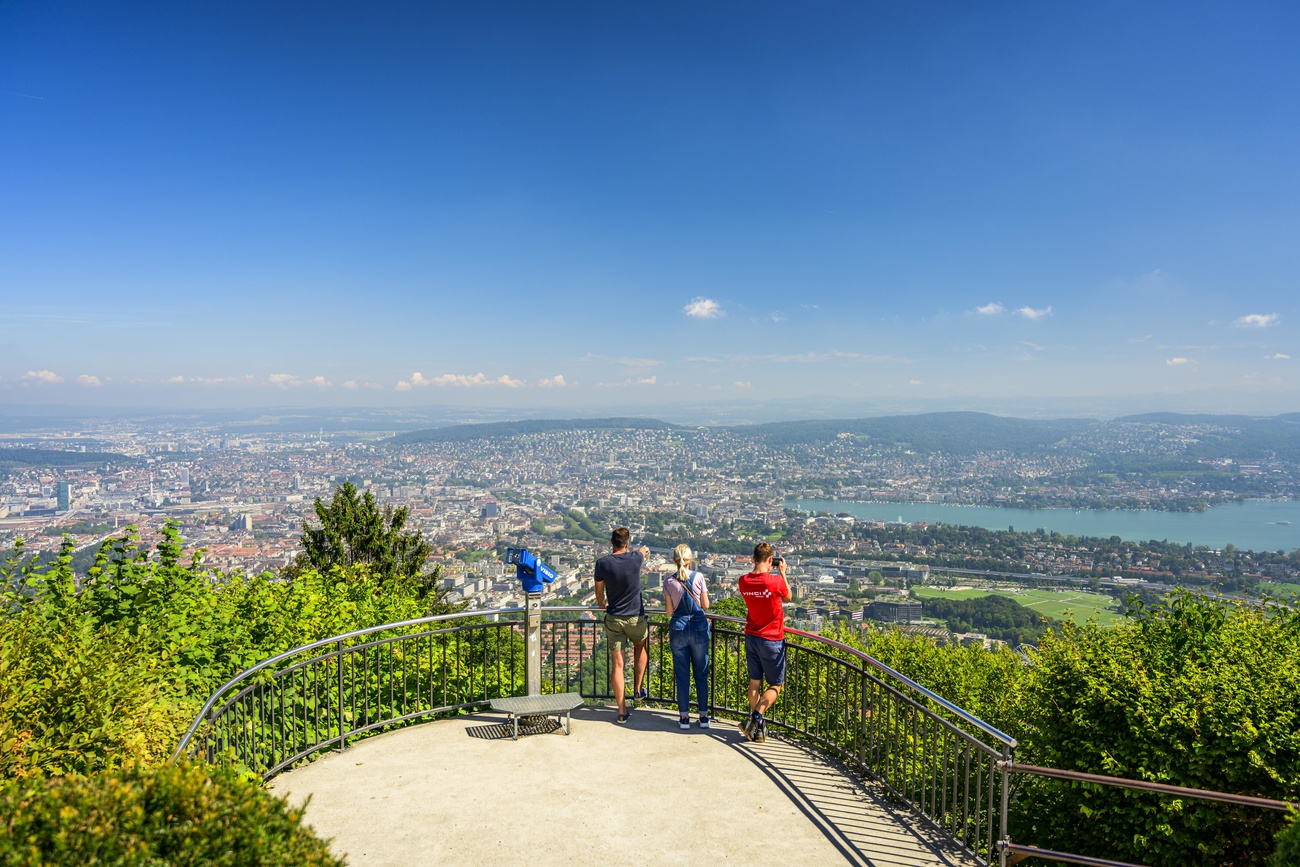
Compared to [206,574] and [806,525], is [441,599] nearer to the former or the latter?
[206,574]

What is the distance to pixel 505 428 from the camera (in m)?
159

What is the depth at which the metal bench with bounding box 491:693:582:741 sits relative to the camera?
6297 millimetres

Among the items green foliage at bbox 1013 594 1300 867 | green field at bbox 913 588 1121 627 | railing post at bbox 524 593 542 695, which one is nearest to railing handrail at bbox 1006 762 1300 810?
green foliage at bbox 1013 594 1300 867

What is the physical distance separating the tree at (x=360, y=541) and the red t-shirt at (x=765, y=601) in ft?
46.6

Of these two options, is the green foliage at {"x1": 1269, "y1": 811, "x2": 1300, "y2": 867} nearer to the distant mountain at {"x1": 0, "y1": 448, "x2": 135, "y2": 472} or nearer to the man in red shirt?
the man in red shirt

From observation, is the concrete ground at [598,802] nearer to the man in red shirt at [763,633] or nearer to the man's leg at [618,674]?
the man's leg at [618,674]

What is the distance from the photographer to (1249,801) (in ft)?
12.2

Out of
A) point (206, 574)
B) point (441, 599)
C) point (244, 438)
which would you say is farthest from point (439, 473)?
point (206, 574)

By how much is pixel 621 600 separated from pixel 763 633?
4.58 ft

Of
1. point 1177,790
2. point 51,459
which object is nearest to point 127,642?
point 1177,790

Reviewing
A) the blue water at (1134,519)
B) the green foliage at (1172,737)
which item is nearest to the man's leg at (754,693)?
the green foliage at (1172,737)

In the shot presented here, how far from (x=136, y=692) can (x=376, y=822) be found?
1.73 m

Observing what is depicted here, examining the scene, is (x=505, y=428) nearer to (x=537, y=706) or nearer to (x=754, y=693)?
(x=537, y=706)

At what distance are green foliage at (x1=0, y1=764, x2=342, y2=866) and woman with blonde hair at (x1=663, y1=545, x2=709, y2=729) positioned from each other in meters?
4.10
